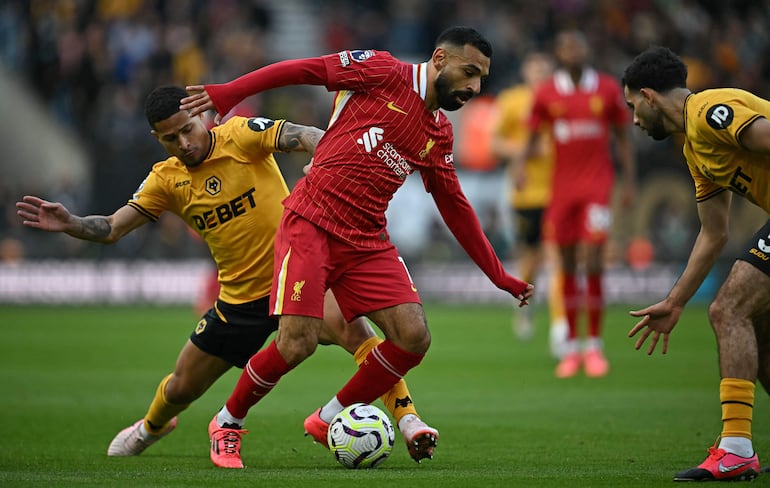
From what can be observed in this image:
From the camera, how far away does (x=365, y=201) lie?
269 inches

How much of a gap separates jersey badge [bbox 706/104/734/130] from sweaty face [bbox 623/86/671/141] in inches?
15.5

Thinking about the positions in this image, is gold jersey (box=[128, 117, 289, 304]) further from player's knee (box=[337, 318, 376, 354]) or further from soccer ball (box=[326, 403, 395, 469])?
soccer ball (box=[326, 403, 395, 469])

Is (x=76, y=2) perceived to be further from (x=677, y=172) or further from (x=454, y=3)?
(x=677, y=172)

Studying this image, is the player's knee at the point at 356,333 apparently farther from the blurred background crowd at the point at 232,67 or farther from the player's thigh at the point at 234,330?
the blurred background crowd at the point at 232,67

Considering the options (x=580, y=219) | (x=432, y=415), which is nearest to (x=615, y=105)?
(x=580, y=219)

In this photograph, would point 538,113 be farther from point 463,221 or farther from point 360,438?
point 360,438

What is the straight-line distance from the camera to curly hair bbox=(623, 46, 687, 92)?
6281mm

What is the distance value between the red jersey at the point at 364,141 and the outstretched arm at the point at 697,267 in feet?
5.11

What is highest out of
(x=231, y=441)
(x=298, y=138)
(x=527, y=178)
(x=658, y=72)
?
(x=527, y=178)

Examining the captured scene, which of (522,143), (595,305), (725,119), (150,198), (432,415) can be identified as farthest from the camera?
(522,143)

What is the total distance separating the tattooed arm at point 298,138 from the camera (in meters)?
6.96

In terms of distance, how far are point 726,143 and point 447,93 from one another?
5.17 ft

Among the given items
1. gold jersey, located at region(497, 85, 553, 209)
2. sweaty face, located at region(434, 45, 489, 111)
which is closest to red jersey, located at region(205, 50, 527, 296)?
sweaty face, located at region(434, 45, 489, 111)

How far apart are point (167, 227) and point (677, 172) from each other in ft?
29.6
